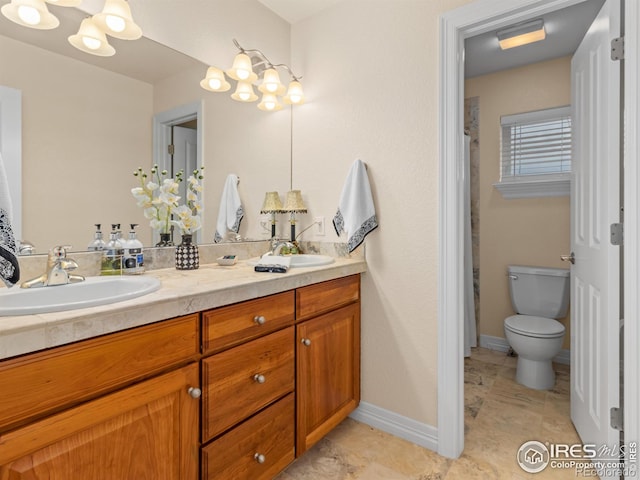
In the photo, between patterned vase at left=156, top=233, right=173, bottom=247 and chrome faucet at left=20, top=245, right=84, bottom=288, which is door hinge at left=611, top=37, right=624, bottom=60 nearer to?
patterned vase at left=156, top=233, right=173, bottom=247

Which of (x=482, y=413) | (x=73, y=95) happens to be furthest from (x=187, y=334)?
(x=482, y=413)

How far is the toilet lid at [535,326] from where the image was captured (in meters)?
2.25

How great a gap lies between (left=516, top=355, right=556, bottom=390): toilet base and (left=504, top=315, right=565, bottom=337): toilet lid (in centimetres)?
23

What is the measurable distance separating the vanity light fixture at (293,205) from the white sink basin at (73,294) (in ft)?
3.48

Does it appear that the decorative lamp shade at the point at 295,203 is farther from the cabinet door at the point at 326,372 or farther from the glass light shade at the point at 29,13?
the glass light shade at the point at 29,13

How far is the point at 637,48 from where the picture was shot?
4.22 feet

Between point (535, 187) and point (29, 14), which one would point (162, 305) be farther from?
point (535, 187)

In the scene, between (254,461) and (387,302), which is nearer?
(254,461)

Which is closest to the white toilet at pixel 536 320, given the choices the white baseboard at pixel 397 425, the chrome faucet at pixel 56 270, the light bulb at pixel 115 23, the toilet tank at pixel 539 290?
the toilet tank at pixel 539 290

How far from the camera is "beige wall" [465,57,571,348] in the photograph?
2.71 m

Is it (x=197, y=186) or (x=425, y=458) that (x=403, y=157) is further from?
(x=425, y=458)

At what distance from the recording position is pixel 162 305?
3.26ft

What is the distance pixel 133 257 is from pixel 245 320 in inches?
22.7

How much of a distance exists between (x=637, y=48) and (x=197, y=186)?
1.93 metres
